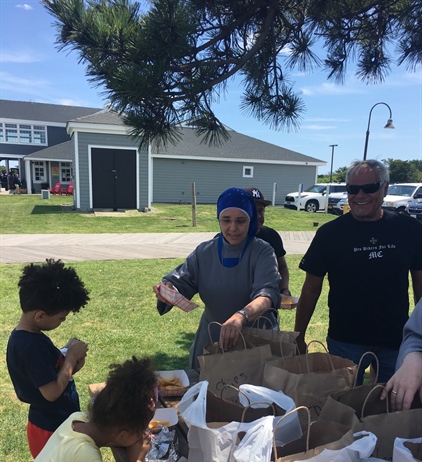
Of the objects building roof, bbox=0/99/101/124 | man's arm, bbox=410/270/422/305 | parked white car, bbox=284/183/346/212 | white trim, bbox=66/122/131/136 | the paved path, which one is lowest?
the paved path

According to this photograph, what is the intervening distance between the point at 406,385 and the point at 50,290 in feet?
5.13

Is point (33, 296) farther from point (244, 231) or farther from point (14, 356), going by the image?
point (244, 231)

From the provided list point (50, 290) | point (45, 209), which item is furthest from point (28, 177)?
point (50, 290)

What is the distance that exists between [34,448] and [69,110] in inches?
1564

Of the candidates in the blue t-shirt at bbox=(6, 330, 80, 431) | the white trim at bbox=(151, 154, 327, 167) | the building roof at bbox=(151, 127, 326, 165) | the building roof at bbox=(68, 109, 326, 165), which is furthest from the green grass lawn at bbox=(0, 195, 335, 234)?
the blue t-shirt at bbox=(6, 330, 80, 431)

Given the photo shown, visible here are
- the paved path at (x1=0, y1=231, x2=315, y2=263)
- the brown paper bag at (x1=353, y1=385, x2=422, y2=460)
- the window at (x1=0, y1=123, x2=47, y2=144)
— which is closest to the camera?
the brown paper bag at (x1=353, y1=385, x2=422, y2=460)

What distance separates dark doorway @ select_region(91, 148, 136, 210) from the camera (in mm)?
16250

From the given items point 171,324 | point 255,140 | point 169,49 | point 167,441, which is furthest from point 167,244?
point 255,140

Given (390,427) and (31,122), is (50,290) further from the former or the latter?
(31,122)

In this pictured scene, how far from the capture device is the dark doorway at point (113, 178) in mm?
16250

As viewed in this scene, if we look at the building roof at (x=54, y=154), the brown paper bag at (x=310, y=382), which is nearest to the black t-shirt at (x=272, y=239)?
the brown paper bag at (x=310, y=382)

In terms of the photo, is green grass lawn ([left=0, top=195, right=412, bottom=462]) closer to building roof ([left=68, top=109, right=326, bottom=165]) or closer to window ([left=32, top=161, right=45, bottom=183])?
building roof ([left=68, top=109, right=326, bottom=165])

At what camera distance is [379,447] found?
129 cm

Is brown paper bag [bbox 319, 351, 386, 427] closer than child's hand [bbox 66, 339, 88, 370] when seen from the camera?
Yes
